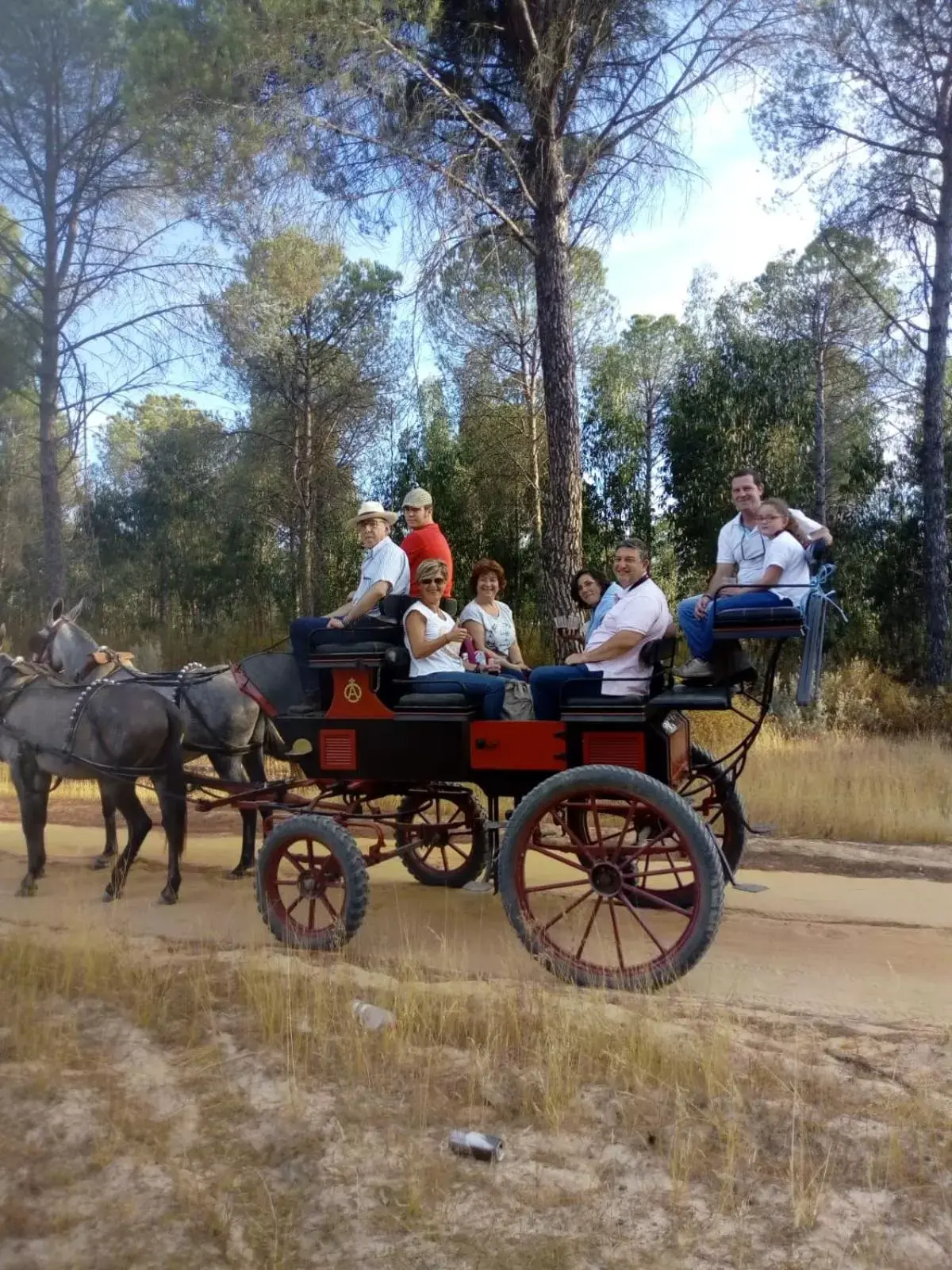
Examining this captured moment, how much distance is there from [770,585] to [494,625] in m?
2.51

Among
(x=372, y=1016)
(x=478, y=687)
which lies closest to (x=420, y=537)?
(x=478, y=687)

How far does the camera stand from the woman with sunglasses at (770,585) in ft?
15.6

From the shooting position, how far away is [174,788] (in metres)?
6.66

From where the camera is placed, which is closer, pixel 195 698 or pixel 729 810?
pixel 729 810

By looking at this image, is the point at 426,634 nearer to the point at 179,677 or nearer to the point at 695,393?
the point at 179,677

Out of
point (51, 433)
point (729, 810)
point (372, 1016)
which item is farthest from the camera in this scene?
point (51, 433)

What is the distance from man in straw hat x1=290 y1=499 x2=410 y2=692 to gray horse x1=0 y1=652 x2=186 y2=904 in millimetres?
1326

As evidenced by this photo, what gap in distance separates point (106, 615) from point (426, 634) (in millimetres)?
18568

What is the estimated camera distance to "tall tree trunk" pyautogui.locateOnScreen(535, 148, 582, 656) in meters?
10.3

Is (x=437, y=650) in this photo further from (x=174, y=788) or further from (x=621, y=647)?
(x=174, y=788)

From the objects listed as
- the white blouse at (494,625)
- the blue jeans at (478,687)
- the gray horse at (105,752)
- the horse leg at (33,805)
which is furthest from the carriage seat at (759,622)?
the horse leg at (33,805)

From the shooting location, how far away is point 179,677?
24.7 feet

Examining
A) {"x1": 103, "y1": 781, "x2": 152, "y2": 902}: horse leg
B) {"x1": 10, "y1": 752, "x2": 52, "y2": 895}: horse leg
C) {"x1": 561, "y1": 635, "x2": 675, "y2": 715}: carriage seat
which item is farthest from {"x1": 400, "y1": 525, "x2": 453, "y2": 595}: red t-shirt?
{"x1": 10, "y1": 752, "x2": 52, "y2": 895}: horse leg

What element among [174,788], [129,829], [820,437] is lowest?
[129,829]
